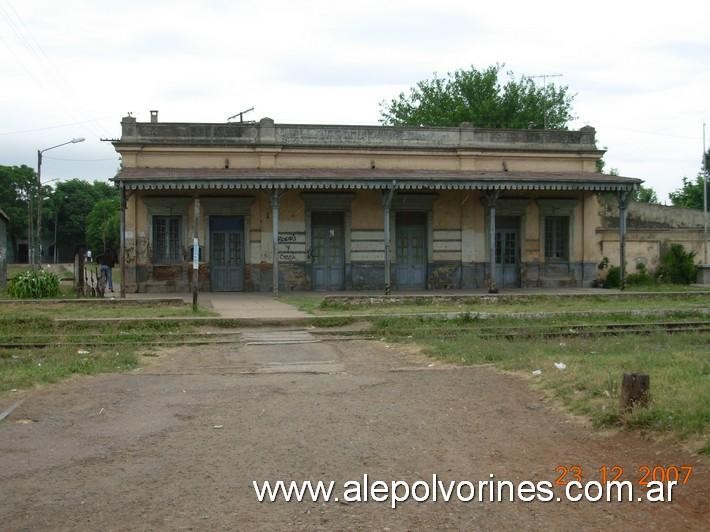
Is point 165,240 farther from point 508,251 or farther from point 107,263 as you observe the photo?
point 508,251

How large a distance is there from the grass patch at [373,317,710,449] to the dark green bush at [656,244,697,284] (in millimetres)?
12633

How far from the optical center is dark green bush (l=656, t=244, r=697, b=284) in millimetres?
26062

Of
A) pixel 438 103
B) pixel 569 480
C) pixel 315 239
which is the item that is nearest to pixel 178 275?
pixel 315 239

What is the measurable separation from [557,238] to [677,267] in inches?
181

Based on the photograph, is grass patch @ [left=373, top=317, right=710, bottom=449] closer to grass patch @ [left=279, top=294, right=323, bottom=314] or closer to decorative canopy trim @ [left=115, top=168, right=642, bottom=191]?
grass patch @ [left=279, top=294, right=323, bottom=314]

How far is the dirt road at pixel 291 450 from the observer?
14.9 feet

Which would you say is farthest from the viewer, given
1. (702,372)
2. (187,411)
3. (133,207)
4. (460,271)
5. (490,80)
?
(490,80)

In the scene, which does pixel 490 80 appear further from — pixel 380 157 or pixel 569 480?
pixel 569 480

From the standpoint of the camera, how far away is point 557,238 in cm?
2522

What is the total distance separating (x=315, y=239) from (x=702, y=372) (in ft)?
54.4

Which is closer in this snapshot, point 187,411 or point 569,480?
point 569,480

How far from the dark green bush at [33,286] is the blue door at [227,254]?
185 inches

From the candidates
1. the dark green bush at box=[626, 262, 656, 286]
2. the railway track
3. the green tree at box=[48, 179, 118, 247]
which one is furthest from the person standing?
the green tree at box=[48, 179, 118, 247]

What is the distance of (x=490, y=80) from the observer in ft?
147
